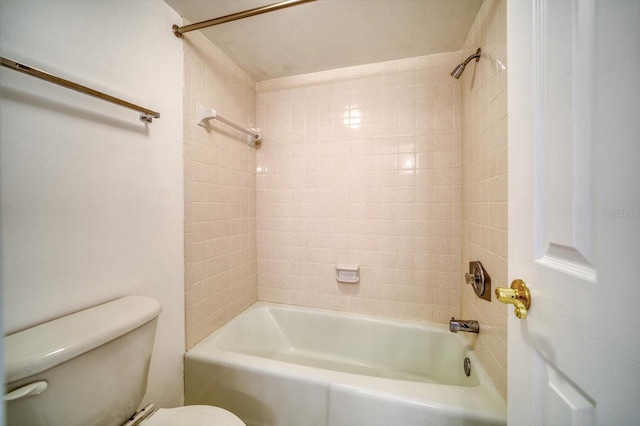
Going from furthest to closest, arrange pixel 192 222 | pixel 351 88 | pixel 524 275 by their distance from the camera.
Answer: pixel 351 88 < pixel 192 222 < pixel 524 275

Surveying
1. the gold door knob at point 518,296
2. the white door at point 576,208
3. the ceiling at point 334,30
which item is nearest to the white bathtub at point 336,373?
the white door at point 576,208

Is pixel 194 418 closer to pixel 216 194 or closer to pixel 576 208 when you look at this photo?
pixel 216 194

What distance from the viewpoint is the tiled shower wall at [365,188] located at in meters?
1.51

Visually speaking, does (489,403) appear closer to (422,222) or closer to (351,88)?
(422,222)

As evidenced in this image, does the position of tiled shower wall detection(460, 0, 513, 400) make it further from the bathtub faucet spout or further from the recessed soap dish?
the recessed soap dish

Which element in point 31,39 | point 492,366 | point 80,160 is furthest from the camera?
point 492,366

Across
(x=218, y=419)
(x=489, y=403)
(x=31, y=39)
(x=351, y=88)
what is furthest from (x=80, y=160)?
(x=489, y=403)

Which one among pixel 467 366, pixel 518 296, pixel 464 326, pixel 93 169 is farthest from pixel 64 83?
pixel 467 366

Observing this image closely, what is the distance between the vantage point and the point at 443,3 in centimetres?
113

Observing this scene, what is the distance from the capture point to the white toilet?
553 mm

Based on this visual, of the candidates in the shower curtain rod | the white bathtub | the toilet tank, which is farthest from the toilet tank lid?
the shower curtain rod

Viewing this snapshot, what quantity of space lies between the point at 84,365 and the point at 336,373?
925 millimetres

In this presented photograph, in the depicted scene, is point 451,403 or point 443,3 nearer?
point 451,403

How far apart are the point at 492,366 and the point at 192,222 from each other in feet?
5.37
